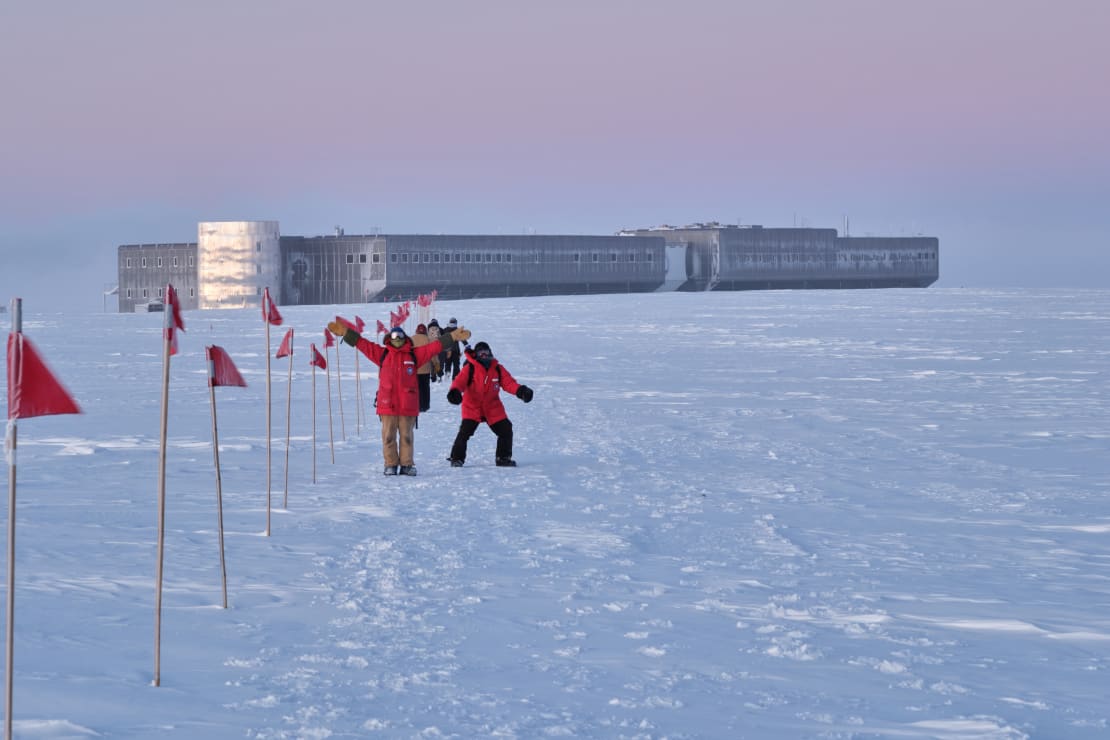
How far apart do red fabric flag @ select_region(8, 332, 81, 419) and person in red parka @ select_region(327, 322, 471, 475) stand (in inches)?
293

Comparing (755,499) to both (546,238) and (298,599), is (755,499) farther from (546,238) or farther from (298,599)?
(546,238)

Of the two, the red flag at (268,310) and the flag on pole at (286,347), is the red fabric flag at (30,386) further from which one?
the flag on pole at (286,347)

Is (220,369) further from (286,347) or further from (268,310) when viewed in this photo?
(286,347)

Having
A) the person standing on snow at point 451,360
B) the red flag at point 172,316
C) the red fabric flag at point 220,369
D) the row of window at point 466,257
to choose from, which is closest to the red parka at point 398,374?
the red fabric flag at point 220,369

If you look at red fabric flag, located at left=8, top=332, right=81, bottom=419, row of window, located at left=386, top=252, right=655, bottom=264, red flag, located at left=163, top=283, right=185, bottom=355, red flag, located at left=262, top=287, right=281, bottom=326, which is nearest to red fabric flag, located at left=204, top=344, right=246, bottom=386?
red flag, located at left=163, top=283, right=185, bottom=355

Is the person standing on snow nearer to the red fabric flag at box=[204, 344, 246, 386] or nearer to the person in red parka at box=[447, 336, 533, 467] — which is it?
the person in red parka at box=[447, 336, 533, 467]

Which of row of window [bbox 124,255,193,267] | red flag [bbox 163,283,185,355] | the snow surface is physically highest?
row of window [bbox 124,255,193,267]

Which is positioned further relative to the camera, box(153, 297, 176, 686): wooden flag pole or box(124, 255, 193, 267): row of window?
box(124, 255, 193, 267): row of window

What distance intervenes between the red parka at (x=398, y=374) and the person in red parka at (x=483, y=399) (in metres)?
0.50

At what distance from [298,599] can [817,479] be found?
232 inches

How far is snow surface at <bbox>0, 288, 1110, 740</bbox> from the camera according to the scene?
5.61 m

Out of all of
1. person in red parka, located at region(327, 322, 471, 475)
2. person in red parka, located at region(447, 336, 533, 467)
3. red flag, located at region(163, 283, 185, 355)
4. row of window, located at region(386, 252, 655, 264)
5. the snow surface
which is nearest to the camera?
the snow surface

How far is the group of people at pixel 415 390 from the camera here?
12461 millimetres

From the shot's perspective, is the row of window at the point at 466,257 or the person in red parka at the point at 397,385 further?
the row of window at the point at 466,257
